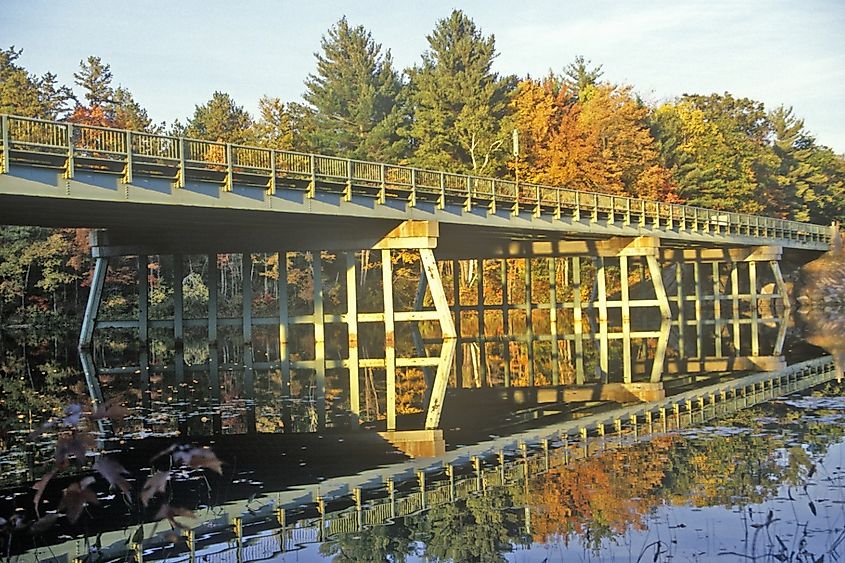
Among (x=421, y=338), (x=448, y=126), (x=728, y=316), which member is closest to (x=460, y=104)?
(x=448, y=126)

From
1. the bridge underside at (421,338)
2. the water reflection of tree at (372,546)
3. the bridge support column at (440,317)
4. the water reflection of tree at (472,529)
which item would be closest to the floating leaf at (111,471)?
the water reflection of tree at (372,546)

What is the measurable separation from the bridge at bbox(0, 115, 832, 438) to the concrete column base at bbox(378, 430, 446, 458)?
2.18ft

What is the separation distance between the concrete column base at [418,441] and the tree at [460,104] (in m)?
48.2

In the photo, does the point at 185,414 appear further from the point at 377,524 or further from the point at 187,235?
the point at 187,235

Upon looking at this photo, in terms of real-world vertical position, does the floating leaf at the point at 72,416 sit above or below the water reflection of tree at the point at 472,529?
above

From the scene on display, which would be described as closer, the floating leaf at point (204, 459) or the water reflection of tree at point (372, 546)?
the floating leaf at point (204, 459)

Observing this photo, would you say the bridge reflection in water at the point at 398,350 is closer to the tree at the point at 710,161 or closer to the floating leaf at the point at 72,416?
the tree at the point at 710,161

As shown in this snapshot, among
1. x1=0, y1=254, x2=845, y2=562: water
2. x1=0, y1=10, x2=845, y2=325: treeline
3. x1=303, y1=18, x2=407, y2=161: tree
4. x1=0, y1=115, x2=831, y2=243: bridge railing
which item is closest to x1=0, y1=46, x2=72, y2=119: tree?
x1=0, y1=10, x2=845, y2=325: treeline

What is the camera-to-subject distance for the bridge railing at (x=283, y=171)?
859 inches

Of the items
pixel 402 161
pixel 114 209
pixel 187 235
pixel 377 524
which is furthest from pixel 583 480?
pixel 402 161

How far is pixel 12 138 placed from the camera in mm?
20969

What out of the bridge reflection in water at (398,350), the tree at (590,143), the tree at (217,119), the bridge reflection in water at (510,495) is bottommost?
the bridge reflection in water at (510,495)

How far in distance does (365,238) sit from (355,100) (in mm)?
38670

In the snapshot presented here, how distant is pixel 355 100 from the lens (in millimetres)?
71688
